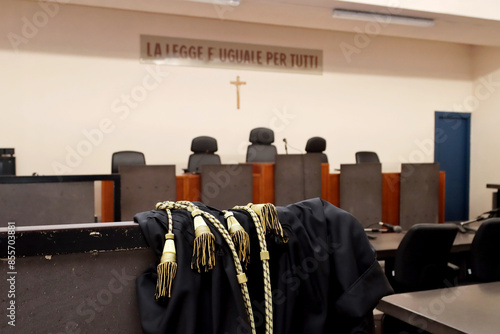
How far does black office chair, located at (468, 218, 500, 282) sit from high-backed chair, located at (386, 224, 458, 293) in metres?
0.18

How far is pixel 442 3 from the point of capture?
20.3ft

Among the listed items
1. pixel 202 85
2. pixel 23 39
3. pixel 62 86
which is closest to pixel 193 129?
pixel 202 85

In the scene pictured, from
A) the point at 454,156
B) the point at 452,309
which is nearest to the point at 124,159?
the point at 452,309

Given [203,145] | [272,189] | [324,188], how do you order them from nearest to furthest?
1. [272,189]
2. [324,188]
3. [203,145]

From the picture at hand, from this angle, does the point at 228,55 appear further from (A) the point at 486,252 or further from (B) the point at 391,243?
(A) the point at 486,252

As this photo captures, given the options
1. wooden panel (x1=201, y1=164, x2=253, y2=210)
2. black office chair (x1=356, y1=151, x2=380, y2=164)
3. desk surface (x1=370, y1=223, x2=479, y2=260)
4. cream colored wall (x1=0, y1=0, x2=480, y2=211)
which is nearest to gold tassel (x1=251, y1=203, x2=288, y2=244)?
desk surface (x1=370, y1=223, x2=479, y2=260)

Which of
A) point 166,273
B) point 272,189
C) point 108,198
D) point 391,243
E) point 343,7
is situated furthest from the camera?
point 343,7

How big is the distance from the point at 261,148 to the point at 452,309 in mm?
4989

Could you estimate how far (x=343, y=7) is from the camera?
5.98 meters

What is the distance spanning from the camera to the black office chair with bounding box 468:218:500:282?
8.20 ft

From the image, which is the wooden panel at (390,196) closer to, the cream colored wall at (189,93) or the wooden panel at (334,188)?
the wooden panel at (334,188)

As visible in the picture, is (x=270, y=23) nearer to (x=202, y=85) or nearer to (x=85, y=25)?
(x=202, y=85)

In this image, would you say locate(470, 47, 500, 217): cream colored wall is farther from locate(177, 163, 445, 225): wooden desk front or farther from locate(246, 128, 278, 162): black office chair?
locate(246, 128, 278, 162): black office chair

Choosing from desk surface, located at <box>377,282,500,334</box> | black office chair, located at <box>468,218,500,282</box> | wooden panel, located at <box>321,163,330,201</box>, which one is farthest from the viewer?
wooden panel, located at <box>321,163,330,201</box>
